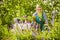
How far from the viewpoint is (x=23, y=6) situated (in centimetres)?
345

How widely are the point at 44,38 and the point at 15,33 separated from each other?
0.86ft

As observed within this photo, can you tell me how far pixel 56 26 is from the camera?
326cm

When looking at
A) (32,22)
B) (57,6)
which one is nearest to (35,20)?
(32,22)

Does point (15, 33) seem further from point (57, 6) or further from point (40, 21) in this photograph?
point (57, 6)

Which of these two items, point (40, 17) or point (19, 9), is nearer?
point (40, 17)

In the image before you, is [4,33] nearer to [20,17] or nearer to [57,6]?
[20,17]

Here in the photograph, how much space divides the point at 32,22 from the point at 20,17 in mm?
122

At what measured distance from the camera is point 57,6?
3.41 m

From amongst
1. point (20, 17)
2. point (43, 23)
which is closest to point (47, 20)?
point (43, 23)

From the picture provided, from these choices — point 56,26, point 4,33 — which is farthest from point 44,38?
point 4,33

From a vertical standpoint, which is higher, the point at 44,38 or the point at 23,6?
the point at 23,6

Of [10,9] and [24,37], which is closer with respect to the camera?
[24,37]

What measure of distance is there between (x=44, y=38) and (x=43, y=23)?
155 mm

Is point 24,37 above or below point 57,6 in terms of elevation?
below
